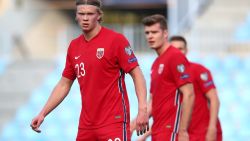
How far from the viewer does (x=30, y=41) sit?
933 inches

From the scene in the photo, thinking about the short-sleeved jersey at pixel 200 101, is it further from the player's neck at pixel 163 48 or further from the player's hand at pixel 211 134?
the player's neck at pixel 163 48

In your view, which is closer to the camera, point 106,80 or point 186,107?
point 106,80

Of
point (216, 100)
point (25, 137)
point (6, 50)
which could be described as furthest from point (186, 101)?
point (6, 50)

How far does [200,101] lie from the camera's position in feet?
27.9

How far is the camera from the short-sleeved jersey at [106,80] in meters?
6.53

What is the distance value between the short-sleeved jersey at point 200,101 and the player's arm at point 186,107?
855 mm

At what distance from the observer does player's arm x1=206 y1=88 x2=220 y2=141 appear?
8.20 m

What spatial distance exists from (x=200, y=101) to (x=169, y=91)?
92 cm

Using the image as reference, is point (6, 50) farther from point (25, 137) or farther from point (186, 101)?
point (186, 101)

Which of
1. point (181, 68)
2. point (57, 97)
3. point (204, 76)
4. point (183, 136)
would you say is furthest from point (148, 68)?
point (57, 97)

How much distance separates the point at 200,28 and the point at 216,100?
9.50 meters

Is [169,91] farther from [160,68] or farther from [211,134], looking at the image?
[211,134]

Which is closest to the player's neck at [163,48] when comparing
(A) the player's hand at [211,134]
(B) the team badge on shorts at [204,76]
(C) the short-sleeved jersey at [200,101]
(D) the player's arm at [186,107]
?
(D) the player's arm at [186,107]

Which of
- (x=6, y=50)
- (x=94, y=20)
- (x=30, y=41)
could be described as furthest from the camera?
(x=30, y=41)
